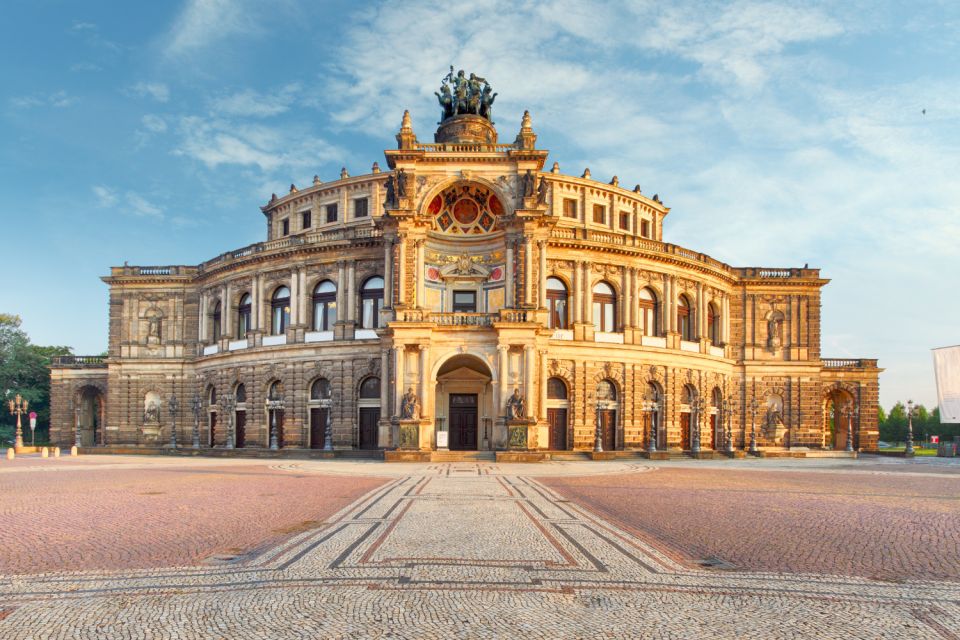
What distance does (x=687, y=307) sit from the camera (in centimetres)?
5528

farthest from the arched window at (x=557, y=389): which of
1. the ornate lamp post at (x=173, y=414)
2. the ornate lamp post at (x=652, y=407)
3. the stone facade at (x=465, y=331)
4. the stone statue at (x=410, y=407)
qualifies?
the ornate lamp post at (x=173, y=414)

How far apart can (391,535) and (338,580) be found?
144 inches

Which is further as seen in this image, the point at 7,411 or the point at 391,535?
the point at 7,411

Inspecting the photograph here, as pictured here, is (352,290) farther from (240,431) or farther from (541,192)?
(541,192)

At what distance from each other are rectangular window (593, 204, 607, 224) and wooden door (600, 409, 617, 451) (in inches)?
606

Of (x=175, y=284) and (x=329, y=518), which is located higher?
(x=175, y=284)

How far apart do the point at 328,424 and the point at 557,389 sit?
1589 cm

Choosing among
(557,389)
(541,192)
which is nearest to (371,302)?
(557,389)

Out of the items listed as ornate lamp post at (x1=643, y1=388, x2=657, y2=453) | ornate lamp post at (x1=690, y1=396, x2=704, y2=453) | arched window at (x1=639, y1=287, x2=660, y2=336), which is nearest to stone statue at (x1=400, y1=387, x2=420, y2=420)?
ornate lamp post at (x1=643, y1=388, x2=657, y2=453)

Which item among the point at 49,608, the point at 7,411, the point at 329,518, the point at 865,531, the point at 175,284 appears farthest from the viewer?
the point at 7,411

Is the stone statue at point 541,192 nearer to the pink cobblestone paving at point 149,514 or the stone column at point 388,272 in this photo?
the stone column at point 388,272

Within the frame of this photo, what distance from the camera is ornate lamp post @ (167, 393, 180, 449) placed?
54109mm

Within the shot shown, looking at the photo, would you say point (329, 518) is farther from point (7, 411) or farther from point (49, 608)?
point (7, 411)

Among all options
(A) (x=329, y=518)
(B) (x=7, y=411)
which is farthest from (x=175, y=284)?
(A) (x=329, y=518)
